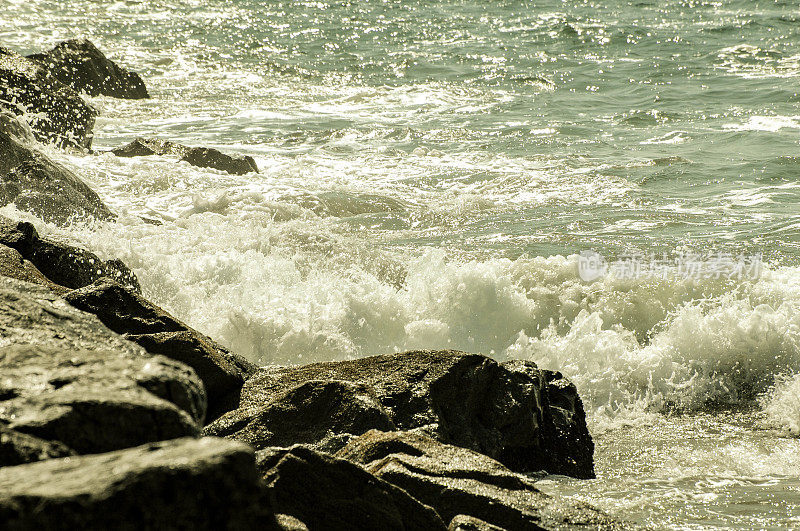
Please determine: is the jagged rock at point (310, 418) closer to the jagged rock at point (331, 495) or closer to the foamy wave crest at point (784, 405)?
the jagged rock at point (331, 495)

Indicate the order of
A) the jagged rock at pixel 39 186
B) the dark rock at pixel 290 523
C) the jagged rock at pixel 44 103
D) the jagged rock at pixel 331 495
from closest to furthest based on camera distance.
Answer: the dark rock at pixel 290 523 < the jagged rock at pixel 331 495 < the jagged rock at pixel 39 186 < the jagged rock at pixel 44 103

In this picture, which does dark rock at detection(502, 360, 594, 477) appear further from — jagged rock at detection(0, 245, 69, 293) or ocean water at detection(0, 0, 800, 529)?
jagged rock at detection(0, 245, 69, 293)

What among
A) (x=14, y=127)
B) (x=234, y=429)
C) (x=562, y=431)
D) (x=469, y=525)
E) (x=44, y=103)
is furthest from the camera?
(x=44, y=103)

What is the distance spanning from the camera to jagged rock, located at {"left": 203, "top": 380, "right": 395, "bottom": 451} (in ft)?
12.5

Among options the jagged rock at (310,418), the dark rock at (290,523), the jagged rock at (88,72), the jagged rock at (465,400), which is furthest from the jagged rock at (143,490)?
the jagged rock at (88,72)

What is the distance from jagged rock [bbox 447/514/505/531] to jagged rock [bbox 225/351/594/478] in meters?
1.02

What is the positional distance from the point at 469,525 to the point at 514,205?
7520 millimetres

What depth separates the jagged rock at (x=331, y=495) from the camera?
9.19ft

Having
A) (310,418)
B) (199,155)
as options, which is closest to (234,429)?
(310,418)

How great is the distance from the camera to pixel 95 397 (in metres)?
2.08

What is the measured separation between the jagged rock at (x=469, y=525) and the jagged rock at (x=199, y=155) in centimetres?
866

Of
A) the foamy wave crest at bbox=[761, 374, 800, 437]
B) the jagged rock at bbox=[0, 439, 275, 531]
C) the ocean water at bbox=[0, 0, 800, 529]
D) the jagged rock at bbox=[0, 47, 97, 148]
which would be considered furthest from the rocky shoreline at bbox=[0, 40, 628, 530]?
the jagged rock at bbox=[0, 47, 97, 148]

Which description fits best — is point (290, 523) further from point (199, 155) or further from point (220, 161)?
point (199, 155)

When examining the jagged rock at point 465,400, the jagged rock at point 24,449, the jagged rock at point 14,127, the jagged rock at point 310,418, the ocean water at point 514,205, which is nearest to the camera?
the jagged rock at point 24,449
